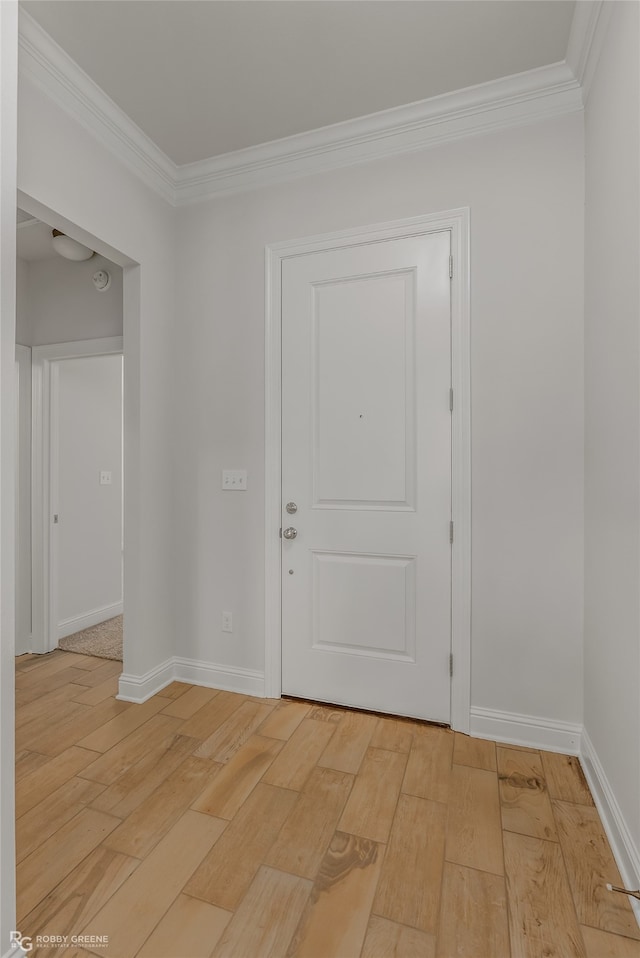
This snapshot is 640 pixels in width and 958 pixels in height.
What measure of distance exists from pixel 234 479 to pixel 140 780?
1.36m

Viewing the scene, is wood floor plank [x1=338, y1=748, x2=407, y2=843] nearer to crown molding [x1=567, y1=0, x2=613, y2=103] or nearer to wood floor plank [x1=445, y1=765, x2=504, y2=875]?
wood floor plank [x1=445, y1=765, x2=504, y2=875]

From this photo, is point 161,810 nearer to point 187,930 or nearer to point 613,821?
point 187,930

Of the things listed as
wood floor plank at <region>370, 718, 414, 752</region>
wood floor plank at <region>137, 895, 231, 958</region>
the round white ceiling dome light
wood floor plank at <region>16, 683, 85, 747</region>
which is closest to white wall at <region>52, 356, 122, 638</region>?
the round white ceiling dome light

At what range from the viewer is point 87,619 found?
3.76 metres

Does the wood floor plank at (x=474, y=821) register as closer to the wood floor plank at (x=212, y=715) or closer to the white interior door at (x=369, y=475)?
the white interior door at (x=369, y=475)

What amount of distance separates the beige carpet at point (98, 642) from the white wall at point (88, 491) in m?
0.09

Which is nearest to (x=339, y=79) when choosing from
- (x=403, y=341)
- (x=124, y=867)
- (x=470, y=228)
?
(x=470, y=228)

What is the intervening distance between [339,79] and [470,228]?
810 mm

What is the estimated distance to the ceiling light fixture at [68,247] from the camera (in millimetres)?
2820

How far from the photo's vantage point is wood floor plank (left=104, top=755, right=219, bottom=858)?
151 centimetres

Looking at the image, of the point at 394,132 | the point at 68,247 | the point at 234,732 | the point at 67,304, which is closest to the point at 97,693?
the point at 234,732

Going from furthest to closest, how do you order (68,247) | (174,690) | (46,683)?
(68,247)
(46,683)
(174,690)

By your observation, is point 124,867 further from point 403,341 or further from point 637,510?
point 403,341

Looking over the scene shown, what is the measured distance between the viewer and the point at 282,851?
4.87 feet
